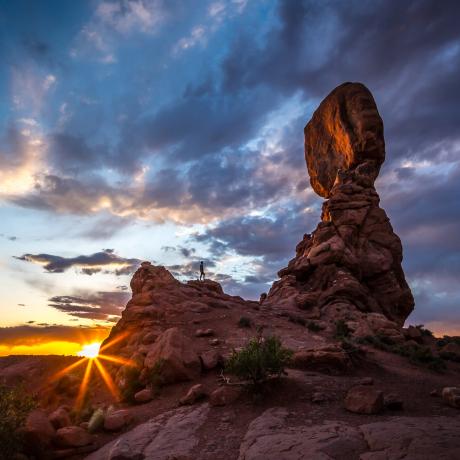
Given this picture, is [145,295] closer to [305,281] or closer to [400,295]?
[305,281]

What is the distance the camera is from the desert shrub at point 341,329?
26.4m

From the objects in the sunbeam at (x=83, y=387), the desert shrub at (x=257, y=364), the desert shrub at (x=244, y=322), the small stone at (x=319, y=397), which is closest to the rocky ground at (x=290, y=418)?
the small stone at (x=319, y=397)

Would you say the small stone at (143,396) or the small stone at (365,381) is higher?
the small stone at (365,381)

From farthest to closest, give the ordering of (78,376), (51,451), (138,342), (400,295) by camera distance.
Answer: (400,295) < (138,342) < (78,376) < (51,451)

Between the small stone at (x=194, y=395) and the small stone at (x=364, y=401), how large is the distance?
5.37 meters

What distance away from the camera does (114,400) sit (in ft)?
52.5

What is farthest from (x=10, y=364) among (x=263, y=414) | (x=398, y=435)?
(x=398, y=435)

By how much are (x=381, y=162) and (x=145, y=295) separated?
3448 cm

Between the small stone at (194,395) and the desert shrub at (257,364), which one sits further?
the small stone at (194,395)

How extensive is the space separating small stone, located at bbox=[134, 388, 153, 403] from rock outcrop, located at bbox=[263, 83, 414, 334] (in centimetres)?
1810

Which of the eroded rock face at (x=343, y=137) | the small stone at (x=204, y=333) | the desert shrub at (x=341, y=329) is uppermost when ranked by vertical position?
the eroded rock face at (x=343, y=137)

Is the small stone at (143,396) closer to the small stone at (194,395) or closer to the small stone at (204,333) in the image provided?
the small stone at (194,395)

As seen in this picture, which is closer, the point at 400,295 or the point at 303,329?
the point at 303,329

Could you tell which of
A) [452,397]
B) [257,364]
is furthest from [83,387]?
[452,397]
